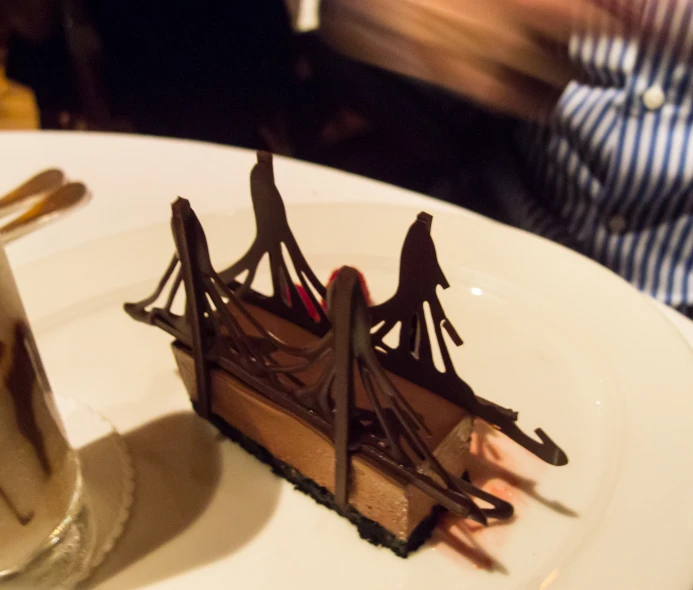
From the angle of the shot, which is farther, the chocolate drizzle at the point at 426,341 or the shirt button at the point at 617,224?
the shirt button at the point at 617,224

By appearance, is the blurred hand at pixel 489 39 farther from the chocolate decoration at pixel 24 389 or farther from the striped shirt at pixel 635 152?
the chocolate decoration at pixel 24 389

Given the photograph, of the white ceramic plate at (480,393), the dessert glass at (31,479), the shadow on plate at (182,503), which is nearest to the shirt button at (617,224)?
the white ceramic plate at (480,393)

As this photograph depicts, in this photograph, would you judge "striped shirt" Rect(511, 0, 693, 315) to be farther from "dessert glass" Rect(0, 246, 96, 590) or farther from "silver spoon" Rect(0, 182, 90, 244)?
"dessert glass" Rect(0, 246, 96, 590)

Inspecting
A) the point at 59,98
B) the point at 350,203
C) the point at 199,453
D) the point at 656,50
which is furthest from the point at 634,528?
the point at 59,98

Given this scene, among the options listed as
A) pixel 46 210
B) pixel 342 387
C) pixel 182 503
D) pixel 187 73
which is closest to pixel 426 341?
pixel 342 387

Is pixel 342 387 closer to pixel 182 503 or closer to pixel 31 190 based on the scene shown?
pixel 182 503
